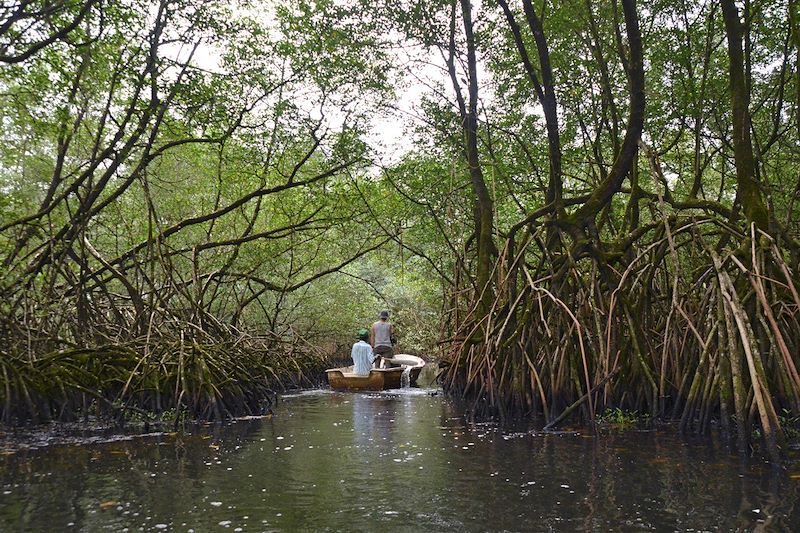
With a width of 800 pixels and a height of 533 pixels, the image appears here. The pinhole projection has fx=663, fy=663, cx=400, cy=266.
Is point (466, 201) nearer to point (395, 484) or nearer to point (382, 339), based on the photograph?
point (382, 339)

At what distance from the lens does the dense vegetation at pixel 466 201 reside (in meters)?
6.86

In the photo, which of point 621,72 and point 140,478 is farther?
point 621,72

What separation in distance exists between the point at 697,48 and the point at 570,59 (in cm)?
194

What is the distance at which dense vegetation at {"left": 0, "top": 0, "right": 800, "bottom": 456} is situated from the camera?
6859 mm

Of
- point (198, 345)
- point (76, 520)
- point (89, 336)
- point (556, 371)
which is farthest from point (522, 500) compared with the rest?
point (89, 336)

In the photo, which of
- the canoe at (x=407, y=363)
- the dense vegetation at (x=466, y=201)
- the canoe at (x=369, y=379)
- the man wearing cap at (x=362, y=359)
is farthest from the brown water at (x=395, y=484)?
the canoe at (x=407, y=363)

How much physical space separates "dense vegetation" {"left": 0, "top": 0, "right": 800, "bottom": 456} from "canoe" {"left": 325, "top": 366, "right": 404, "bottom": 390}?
4.13 ft

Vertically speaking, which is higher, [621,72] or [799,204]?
[621,72]

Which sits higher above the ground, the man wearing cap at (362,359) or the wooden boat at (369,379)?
the man wearing cap at (362,359)

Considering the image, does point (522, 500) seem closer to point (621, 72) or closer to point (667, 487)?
point (667, 487)

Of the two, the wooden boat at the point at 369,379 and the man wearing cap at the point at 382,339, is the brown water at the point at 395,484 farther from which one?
the man wearing cap at the point at 382,339

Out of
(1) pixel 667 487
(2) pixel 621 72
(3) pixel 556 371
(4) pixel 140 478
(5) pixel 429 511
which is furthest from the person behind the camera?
(2) pixel 621 72

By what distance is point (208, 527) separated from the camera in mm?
3648

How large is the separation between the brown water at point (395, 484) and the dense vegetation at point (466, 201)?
78 cm
